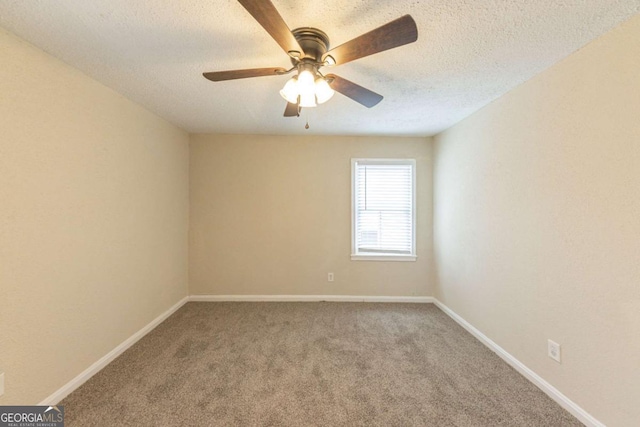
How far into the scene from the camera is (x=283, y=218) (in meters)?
3.66

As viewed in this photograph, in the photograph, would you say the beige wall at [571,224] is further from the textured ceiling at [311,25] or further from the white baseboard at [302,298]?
the white baseboard at [302,298]

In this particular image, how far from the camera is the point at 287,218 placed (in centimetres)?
366

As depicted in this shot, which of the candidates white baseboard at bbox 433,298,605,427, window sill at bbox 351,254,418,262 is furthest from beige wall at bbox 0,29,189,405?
white baseboard at bbox 433,298,605,427

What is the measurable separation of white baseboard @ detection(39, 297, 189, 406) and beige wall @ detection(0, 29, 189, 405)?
1.5 inches

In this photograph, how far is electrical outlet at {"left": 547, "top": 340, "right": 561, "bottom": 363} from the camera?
1.78 meters

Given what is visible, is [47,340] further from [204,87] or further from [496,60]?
[496,60]

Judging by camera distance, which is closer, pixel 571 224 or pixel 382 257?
pixel 571 224

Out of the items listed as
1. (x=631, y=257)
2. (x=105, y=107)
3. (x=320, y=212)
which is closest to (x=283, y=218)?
(x=320, y=212)

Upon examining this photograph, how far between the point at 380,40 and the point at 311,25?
19.3 inches

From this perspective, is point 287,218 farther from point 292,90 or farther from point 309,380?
point 292,90

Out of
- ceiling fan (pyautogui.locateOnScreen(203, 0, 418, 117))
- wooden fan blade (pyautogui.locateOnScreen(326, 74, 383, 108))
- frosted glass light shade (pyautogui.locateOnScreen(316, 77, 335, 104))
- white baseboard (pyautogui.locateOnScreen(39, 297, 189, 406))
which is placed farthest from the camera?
white baseboard (pyautogui.locateOnScreen(39, 297, 189, 406))

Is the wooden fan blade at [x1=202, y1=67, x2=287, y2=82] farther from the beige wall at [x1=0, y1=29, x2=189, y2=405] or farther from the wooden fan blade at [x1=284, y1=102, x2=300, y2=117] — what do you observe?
the beige wall at [x1=0, y1=29, x2=189, y2=405]

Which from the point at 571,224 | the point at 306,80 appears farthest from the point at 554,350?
the point at 306,80

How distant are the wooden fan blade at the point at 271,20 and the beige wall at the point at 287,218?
2.33 metres
